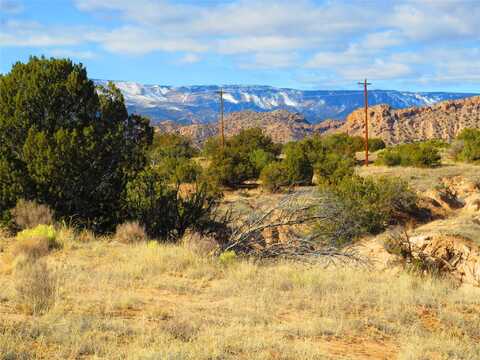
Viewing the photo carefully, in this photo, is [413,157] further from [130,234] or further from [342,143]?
[130,234]

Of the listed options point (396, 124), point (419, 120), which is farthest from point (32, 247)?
point (419, 120)

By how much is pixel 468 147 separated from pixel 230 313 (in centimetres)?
3557

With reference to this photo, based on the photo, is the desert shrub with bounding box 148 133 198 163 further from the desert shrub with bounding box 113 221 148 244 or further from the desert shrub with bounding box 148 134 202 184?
the desert shrub with bounding box 113 221 148 244

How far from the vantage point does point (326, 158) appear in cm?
3388

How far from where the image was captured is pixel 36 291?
6.70m

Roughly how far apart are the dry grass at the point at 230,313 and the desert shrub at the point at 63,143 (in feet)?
11.5

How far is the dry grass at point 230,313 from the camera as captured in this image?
17.5 ft

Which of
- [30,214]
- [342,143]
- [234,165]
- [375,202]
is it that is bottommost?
[375,202]

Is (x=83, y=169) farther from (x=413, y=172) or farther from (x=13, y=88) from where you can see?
(x=413, y=172)

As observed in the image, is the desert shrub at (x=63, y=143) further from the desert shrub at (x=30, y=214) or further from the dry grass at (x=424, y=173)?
the dry grass at (x=424, y=173)

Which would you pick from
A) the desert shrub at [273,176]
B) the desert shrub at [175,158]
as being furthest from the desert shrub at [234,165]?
the desert shrub at [273,176]

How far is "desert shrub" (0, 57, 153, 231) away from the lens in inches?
510

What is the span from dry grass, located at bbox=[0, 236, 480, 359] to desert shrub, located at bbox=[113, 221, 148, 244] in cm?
213

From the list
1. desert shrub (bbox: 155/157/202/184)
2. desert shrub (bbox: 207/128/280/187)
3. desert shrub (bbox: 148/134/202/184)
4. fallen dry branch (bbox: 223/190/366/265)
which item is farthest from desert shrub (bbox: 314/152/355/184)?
fallen dry branch (bbox: 223/190/366/265)
